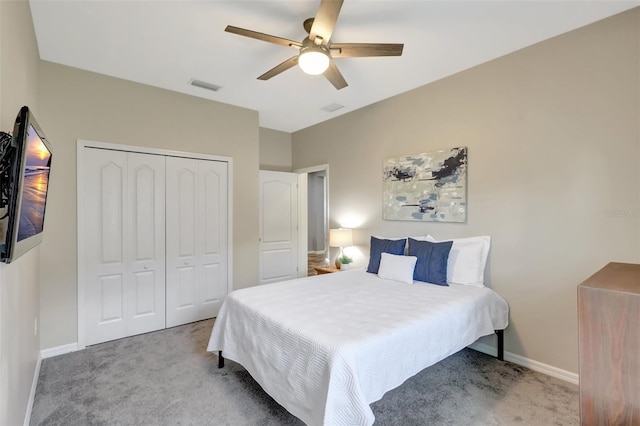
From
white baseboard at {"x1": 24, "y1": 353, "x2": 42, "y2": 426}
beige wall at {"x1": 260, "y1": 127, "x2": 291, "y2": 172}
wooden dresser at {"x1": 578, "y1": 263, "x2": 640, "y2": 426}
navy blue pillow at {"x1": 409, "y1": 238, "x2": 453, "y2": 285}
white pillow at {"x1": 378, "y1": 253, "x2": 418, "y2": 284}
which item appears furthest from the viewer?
beige wall at {"x1": 260, "y1": 127, "x2": 291, "y2": 172}

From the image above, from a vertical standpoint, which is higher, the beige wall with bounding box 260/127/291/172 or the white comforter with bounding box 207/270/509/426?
the beige wall with bounding box 260/127/291/172

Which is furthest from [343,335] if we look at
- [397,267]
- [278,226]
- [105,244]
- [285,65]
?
[278,226]

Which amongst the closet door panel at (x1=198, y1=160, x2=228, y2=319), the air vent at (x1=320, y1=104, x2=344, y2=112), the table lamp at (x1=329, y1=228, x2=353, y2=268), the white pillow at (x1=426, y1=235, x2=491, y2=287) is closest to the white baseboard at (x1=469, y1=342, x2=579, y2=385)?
the white pillow at (x1=426, y1=235, x2=491, y2=287)

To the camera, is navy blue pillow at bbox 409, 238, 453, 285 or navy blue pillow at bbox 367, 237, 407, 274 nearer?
navy blue pillow at bbox 409, 238, 453, 285

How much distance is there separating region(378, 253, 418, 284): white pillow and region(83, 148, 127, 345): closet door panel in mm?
2796

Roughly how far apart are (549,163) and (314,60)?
2.13m

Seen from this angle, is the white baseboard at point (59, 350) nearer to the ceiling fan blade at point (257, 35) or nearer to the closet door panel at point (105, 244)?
the closet door panel at point (105, 244)

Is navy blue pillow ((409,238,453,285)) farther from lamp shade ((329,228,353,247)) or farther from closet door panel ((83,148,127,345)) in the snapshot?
closet door panel ((83,148,127,345))

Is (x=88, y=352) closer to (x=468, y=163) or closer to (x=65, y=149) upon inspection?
(x=65, y=149)

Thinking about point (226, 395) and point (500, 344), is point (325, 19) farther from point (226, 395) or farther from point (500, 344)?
point (500, 344)

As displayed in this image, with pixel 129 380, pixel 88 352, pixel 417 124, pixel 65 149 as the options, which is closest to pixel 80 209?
pixel 65 149

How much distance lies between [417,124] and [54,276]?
13.3ft

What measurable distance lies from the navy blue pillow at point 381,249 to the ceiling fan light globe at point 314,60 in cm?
197

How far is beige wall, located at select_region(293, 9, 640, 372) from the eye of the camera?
2281 millimetres
